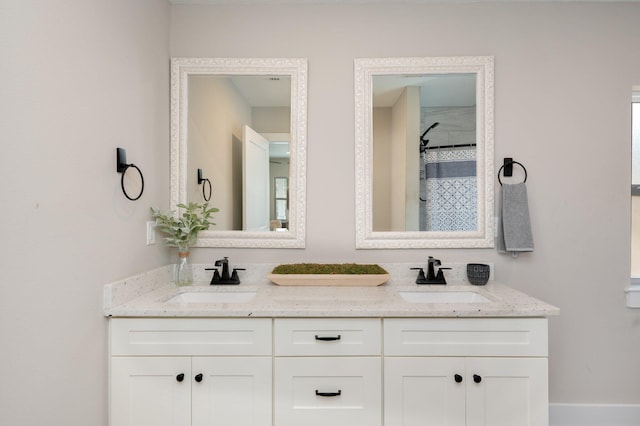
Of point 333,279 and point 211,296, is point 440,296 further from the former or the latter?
point 211,296

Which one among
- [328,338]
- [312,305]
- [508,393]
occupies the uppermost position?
[312,305]

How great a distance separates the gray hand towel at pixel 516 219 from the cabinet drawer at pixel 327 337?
3.26 feet

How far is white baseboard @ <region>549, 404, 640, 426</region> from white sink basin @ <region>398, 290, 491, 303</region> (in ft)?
2.74

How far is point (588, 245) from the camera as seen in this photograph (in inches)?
78.3

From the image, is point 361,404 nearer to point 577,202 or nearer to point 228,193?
point 228,193

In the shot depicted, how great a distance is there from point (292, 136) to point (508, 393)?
1622 millimetres

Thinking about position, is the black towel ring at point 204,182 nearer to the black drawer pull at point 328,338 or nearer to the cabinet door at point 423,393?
the black drawer pull at point 328,338

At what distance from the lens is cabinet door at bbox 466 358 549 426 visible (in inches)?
56.7

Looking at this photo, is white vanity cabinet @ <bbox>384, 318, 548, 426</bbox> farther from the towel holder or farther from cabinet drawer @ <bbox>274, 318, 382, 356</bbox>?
the towel holder

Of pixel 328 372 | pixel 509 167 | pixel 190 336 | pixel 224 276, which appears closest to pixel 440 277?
pixel 509 167

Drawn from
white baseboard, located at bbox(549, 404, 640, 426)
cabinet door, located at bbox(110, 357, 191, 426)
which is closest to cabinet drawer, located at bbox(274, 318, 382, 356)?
cabinet door, located at bbox(110, 357, 191, 426)

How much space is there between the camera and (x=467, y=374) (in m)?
1.45

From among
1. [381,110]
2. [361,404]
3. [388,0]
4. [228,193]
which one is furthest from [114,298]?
[388,0]

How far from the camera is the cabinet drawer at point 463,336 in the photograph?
1.45 m
